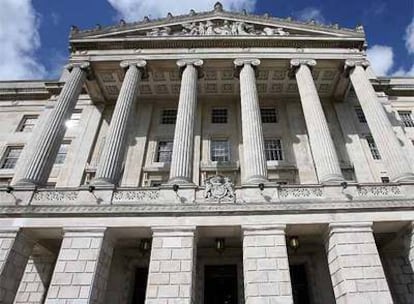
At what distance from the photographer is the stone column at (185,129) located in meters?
14.8

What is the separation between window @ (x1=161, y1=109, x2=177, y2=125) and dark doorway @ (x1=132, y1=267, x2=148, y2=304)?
11567 mm

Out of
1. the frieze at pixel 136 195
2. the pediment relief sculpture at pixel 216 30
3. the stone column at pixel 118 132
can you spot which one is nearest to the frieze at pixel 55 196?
the stone column at pixel 118 132

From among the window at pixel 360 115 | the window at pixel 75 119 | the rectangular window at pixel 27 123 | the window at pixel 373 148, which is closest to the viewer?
the window at pixel 373 148

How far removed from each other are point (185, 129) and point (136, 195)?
451cm

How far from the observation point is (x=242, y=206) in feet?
43.7

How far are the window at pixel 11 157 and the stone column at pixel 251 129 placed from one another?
17515 mm

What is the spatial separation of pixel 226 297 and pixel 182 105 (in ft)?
36.3

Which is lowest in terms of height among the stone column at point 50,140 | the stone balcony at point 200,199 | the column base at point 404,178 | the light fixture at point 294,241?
the light fixture at point 294,241

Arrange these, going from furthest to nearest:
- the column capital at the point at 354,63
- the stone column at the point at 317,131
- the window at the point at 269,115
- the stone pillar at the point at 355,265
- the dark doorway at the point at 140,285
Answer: the window at the point at 269,115, the column capital at the point at 354,63, the dark doorway at the point at 140,285, the stone column at the point at 317,131, the stone pillar at the point at 355,265

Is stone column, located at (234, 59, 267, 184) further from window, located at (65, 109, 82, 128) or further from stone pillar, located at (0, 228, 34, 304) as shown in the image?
window, located at (65, 109, 82, 128)

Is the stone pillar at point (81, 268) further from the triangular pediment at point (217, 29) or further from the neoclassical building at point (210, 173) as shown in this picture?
the triangular pediment at point (217, 29)

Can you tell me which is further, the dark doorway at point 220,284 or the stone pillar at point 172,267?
the dark doorway at point 220,284

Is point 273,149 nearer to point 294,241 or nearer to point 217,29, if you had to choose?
point 294,241

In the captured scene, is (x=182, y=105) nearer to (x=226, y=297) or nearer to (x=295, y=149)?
(x=295, y=149)
